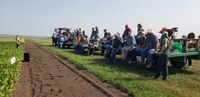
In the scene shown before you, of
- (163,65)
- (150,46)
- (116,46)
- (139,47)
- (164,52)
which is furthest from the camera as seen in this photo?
(116,46)

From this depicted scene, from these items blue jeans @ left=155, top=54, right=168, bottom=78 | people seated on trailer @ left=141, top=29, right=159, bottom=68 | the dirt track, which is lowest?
the dirt track

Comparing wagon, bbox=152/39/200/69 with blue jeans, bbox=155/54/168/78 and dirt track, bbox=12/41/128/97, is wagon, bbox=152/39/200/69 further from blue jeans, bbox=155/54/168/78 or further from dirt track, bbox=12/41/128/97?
dirt track, bbox=12/41/128/97

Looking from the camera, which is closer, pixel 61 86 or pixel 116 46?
pixel 61 86


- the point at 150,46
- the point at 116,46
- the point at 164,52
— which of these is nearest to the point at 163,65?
the point at 164,52

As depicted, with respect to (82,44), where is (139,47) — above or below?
above

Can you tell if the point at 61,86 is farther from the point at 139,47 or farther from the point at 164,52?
the point at 139,47

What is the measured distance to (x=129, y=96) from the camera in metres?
7.64

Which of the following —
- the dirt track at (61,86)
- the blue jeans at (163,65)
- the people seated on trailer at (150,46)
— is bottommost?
the dirt track at (61,86)

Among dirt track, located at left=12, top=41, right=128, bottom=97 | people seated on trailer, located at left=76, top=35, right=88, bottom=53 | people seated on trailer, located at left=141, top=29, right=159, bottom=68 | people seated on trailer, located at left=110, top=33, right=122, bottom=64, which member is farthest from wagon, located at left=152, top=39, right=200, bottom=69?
people seated on trailer, located at left=76, top=35, right=88, bottom=53

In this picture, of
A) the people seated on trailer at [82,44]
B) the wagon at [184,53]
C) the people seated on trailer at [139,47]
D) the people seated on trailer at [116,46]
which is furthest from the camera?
the people seated on trailer at [82,44]

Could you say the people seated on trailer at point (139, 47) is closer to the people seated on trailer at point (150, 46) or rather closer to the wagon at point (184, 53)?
the people seated on trailer at point (150, 46)

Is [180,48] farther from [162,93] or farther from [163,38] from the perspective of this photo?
[162,93]

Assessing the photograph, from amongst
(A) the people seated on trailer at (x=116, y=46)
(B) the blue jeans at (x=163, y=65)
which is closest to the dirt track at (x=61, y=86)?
(B) the blue jeans at (x=163, y=65)

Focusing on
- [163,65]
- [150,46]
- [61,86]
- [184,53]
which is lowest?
[61,86]
